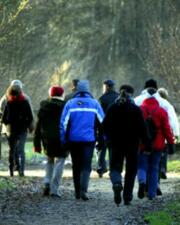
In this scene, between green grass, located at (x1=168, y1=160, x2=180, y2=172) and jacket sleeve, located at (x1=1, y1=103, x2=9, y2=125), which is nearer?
jacket sleeve, located at (x1=1, y1=103, x2=9, y2=125)

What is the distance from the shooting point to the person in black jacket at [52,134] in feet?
50.1

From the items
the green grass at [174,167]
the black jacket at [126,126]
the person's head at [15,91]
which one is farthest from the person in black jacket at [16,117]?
the green grass at [174,167]

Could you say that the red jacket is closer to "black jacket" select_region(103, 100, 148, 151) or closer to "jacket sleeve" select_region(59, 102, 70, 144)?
"black jacket" select_region(103, 100, 148, 151)

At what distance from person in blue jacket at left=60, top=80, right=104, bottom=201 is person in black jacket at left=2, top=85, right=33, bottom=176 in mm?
3325

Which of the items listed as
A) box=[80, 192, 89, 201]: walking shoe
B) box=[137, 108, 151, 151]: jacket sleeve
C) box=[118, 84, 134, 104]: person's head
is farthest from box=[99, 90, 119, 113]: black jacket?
box=[137, 108, 151, 151]: jacket sleeve

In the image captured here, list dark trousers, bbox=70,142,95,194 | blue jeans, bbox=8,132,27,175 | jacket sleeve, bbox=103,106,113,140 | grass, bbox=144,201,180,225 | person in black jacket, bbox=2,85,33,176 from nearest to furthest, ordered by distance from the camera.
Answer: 1. grass, bbox=144,201,180,225
2. jacket sleeve, bbox=103,106,113,140
3. dark trousers, bbox=70,142,95,194
4. person in black jacket, bbox=2,85,33,176
5. blue jeans, bbox=8,132,27,175

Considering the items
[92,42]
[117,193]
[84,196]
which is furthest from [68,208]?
[92,42]

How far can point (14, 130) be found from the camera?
18.2m

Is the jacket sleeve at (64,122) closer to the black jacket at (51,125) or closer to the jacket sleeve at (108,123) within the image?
the black jacket at (51,125)

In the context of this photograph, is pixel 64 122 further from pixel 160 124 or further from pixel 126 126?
pixel 160 124

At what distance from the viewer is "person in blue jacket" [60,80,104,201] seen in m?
14.7

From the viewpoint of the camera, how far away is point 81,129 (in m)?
14.7

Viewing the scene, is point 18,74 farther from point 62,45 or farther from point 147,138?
point 147,138

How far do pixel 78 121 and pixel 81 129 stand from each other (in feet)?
0.49
